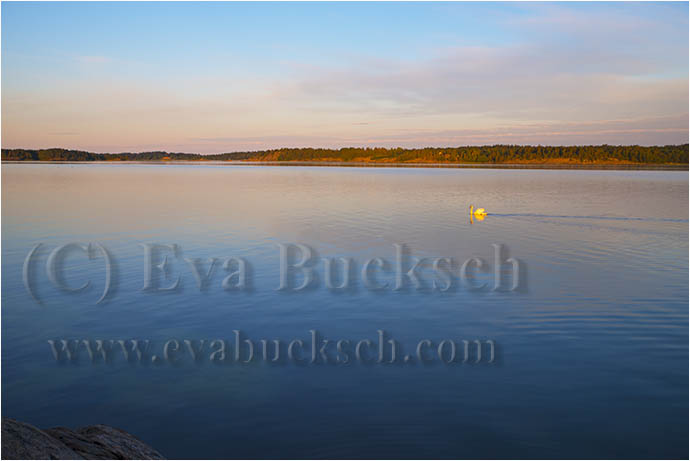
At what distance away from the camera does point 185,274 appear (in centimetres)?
1421

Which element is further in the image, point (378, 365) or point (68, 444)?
point (378, 365)

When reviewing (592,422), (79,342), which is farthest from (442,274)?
(79,342)

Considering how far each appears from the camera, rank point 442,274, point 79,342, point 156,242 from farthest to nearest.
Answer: point 156,242, point 442,274, point 79,342

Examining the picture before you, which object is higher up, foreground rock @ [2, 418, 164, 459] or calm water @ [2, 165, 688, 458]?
foreground rock @ [2, 418, 164, 459]

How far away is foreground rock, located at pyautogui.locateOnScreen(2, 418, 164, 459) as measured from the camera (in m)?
4.22

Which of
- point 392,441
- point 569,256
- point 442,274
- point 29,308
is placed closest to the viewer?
point 392,441

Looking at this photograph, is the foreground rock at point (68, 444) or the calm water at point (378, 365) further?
the calm water at point (378, 365)

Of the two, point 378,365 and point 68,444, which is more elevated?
point 68,444

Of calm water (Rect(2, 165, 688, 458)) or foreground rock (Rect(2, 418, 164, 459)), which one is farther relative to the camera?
A: calm water (Rect(2, 165, 688, 458))

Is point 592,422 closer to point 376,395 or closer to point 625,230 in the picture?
point 376,395

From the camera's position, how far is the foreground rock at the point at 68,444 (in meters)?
4.22

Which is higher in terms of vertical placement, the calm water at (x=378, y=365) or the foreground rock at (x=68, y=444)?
the foreground rock at (x=68, y=444)

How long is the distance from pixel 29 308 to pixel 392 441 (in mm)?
8621

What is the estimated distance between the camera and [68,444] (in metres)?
4.83
